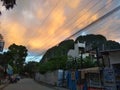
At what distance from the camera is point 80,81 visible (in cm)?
2675

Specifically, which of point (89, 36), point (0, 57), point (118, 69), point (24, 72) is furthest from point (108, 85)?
point (24, 72)

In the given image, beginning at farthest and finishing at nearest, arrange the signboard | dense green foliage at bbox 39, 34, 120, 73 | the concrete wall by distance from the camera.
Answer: dense green foliage at bbox 39, 34, 120, 73, the concrete wall, the signboard

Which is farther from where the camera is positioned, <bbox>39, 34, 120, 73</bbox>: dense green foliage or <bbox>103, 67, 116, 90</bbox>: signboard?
<bbox>39, 34, 120, 73</bbox>: dense green foliage

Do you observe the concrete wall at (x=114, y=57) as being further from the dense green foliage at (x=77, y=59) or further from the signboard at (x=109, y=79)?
the dense green foliage at (x=77, y=59)

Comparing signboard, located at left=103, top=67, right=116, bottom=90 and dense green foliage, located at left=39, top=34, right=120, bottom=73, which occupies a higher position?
dense green foliage, located at left=39, top=34, right=120, bottom=73

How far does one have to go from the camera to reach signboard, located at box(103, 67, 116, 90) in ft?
65.4

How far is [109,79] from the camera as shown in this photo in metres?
20.4

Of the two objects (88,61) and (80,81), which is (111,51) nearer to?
(80,81)

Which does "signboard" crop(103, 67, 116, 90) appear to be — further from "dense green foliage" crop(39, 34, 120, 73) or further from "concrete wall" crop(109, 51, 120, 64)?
"dense green foliage" crop(39, 34, 120, 73)

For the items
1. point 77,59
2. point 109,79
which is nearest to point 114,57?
point 109,79

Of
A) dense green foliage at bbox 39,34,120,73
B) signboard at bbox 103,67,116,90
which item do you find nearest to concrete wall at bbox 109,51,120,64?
signboard at bbox 103,67,116,90

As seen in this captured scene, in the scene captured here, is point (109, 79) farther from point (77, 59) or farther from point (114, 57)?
point (77, 59)

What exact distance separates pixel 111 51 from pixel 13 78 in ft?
183

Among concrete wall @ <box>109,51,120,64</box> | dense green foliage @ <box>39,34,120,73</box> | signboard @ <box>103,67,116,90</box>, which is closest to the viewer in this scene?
signboard @ <box>103,67,116,90</box>
